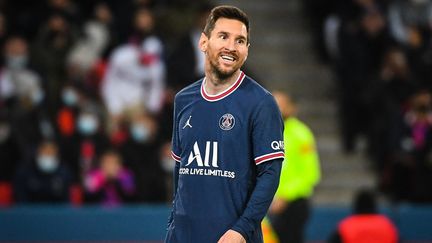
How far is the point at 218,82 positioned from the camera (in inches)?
235

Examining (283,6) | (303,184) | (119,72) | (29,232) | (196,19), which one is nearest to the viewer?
(303,184)

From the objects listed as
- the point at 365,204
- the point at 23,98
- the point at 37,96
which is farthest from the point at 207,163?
the point at 37,96

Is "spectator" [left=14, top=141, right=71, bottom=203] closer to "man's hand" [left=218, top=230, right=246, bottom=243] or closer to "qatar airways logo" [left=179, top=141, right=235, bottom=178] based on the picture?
"qatar airways logo" [left=179, top=141, right=235, bottom=178]

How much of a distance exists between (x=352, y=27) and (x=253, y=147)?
425 inches

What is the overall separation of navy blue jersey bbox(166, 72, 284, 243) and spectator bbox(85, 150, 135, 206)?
25.6 ft

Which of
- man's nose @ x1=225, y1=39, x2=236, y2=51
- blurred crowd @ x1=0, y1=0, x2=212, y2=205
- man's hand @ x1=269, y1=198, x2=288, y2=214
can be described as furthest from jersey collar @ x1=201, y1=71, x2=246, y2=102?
blurred crowd @ x1=0, y1=0, x2=212, y2=205

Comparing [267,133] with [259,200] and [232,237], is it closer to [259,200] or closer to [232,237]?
[259,200]

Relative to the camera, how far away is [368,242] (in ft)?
32.3

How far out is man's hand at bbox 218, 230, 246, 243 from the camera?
18.7 ft

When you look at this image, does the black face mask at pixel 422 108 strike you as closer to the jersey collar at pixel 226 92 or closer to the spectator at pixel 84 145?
the spectator at pixel 84 145

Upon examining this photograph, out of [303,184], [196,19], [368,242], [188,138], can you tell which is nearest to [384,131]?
[196,19]

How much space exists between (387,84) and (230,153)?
10162mm

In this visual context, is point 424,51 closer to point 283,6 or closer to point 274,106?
point 283,6

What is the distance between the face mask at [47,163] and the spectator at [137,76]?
1.51 m
